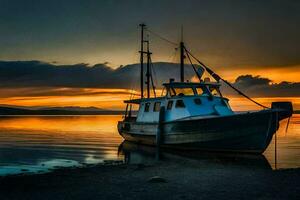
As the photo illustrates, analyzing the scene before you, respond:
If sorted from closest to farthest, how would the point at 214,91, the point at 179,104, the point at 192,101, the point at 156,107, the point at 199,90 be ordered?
the point at 192,101 → the point at 179,104 → the point at 199,90 → the point at 214,91 → the point at 156,107

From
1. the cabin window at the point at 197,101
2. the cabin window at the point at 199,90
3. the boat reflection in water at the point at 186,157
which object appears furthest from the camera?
the cabin window at the point at 199,90

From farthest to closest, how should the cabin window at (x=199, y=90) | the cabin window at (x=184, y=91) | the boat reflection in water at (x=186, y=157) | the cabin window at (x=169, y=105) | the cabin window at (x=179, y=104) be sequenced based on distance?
the cabin window at (x=169, y=105)
the cabin window at (x=199, y=90)
the cabin window at (x=184, y=91)
the cabin window at (x=179, y=104)
the boat reflection in water at (x=186, y=157)

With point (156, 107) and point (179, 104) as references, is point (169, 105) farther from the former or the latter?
point (156, 107)

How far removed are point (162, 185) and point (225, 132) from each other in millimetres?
14894

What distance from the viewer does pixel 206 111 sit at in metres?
29.7

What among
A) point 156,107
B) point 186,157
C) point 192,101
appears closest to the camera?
point 186,157

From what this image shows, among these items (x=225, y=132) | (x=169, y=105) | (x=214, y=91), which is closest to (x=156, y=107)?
(x=169, y=105)

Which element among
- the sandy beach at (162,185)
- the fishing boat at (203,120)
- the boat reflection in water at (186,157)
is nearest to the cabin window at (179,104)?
the fishing boat at (203,120)

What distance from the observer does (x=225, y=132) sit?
27250 mm

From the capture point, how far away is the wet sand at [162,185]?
11.7 metres

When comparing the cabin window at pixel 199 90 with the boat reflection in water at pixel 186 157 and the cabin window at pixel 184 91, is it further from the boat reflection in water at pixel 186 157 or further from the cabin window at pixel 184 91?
the boat reflection in water at pixel 186 157

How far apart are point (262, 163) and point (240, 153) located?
9.78ft

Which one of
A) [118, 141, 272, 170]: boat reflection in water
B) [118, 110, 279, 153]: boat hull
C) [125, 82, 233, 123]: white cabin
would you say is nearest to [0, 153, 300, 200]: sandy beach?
→ [118, 141, 272, 170]: boat reflection in water

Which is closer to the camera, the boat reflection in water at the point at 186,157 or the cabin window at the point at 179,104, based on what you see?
the boat reflection in water at the point at 186,157
